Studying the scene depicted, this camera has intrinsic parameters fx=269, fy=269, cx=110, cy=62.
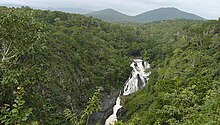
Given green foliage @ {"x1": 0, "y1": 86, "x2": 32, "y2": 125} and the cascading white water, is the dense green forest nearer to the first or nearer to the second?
green foliage @ {"x1": 0, "y1": 86, "x2": 32, "y2": 125}

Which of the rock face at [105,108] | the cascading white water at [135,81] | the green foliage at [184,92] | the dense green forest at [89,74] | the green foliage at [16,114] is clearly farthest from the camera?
the cascading white water at [135,81]

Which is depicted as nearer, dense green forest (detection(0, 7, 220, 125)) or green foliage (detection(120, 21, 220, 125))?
dense green forest (detection(0, 7, 220, 125))

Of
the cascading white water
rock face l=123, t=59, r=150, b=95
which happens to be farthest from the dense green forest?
rock face l=123, t=59, r=150, b=95

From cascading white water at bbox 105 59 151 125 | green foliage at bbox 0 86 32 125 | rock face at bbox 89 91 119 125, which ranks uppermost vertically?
green foliage at bbox 0 86 32 125

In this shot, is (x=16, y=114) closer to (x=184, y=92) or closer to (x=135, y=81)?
(x=184, y=92)

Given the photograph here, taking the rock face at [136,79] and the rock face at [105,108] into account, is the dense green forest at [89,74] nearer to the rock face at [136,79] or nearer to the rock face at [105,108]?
the rock face at [105,108]

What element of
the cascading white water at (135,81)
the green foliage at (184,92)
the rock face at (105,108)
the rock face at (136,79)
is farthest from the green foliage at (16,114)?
the rock face at (136,79)

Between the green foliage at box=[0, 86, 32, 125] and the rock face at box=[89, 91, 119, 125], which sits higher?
the green foliage at box=[0, 86, 32, 125]

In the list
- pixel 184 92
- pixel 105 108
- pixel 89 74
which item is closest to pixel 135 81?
pixel 89 74

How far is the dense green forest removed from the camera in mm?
13664

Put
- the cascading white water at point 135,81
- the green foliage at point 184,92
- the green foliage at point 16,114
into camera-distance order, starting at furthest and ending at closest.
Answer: the cascading white water at point 135,81 → the green foliage at point 184,92 → the green foliage at point 16,114

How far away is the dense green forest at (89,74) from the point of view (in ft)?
44.8

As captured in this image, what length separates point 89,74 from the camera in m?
50.9

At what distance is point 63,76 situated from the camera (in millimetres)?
44250
